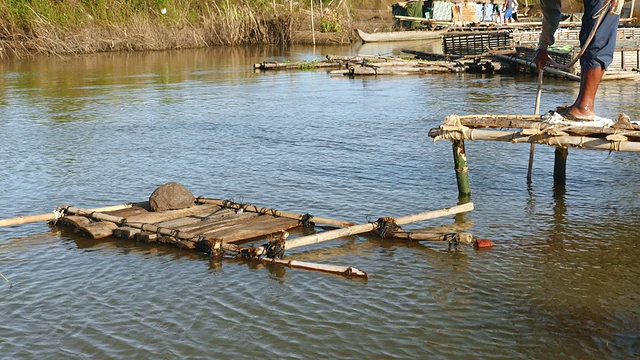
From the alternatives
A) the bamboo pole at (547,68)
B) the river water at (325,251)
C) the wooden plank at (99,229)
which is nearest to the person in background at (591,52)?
the river water at (325,251)

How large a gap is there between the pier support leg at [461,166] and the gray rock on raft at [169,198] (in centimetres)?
351

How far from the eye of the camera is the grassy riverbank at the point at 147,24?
116 ft

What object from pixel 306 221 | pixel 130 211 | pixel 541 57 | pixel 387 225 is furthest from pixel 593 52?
pixel 130 211

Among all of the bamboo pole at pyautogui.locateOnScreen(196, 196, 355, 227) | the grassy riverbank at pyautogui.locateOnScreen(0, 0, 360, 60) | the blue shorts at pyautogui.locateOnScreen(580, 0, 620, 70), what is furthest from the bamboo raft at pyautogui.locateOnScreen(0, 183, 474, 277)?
the grassy riverbank at pyautogui.locateOnScreen(0, 0, 360, 60)

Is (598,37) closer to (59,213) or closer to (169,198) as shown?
(169,198)

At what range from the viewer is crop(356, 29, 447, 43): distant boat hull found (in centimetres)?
4491

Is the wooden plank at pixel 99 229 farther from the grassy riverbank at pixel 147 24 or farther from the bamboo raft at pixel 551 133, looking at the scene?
the grassy riverbank at pixel 147 24

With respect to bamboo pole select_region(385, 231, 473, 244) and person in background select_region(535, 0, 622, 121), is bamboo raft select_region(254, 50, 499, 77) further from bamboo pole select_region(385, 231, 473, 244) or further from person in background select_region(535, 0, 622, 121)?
bamboo pole select_region(385, 231, 473, 244)

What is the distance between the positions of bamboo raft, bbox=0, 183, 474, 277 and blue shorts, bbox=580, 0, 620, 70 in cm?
229

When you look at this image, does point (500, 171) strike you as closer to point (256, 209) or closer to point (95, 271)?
point (256, 209)

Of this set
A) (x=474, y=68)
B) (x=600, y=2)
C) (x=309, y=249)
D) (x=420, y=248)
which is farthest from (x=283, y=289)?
(x=474, y=68)

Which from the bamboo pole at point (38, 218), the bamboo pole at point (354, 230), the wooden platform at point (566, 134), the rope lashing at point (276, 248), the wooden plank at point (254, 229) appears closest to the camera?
the rope lashing at point (276, 248)

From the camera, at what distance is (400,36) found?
46062mm

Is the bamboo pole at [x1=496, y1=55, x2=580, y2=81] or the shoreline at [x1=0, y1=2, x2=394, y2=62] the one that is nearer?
the bamboo pole at [x1=496, y1=55, x2=580, y2=81]
